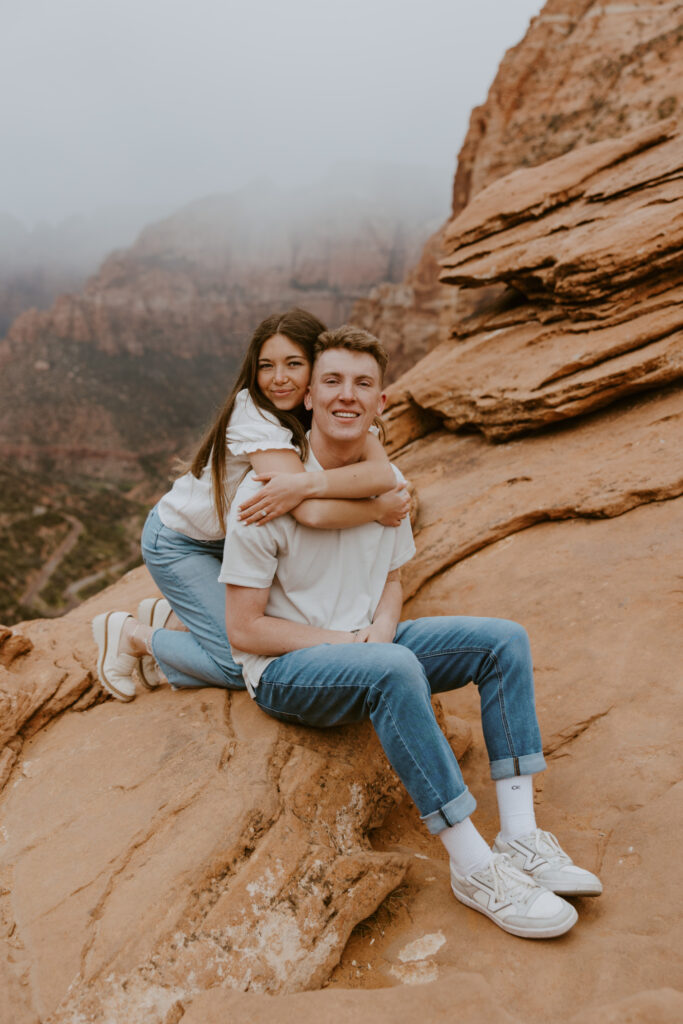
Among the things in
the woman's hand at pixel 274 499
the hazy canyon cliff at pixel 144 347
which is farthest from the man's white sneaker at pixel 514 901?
the hazy canyon cliff at pixel 144 347

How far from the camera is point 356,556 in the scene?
3309 millimetres

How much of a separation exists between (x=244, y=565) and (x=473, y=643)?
1085 millimetres

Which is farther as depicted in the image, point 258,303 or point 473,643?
point 258,303

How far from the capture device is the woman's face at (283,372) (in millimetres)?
3541

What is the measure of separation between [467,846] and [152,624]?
2.57 metres

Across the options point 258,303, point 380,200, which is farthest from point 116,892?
point 380,200

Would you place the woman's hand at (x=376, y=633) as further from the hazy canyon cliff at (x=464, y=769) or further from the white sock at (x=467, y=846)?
the white sock at (x=467, y=846)

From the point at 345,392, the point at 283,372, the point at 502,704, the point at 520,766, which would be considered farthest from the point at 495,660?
the point at 283,372

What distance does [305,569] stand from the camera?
315cm

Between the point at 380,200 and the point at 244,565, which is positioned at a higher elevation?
the point at 380,200

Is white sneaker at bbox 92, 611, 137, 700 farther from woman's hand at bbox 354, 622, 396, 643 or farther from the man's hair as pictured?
the man's hair

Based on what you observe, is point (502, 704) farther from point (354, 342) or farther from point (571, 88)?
point (571, 88)

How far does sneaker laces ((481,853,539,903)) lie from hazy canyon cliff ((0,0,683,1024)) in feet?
0.58

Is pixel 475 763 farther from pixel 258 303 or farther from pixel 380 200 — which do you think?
pixel 380 200
